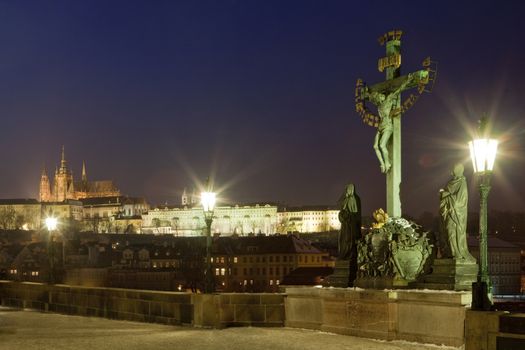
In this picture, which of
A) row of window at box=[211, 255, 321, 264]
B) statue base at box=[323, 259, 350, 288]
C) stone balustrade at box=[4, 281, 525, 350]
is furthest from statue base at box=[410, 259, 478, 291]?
row of window at box=[211, 255, 321, 264]

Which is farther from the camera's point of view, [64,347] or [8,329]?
[8,329]

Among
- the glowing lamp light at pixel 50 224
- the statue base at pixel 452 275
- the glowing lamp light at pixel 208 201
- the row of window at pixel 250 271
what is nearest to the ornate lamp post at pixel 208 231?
the glowing lamp light at pixel 208 201

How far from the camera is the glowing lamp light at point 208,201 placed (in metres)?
18.3

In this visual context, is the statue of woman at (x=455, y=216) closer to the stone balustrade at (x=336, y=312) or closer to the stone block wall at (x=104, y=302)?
the stone balustrade at (x=336, y=312)

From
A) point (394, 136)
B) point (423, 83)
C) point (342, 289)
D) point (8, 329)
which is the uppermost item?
point (423, 83)

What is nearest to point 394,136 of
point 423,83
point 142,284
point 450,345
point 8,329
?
point 423,83

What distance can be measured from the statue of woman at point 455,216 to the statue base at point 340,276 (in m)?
2.75

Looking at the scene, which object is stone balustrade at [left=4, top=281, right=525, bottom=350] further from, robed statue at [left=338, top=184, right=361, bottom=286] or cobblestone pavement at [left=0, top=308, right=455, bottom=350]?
robed statue at [left=338, top=184, right=361, bottom=286]

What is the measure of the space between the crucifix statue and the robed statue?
683 millimetres

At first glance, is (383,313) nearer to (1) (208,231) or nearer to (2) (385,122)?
(2) (385,122)

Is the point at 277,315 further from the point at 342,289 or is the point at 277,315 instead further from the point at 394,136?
the point at 394,136

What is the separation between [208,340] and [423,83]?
6.75 m

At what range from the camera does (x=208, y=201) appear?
60.2 feet

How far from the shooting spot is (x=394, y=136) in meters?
17.2
